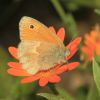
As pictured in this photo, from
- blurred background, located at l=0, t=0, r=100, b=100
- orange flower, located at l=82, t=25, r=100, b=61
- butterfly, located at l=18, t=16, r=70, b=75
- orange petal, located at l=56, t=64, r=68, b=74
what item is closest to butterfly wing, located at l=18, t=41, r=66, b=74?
butterfly, located at l=18, t=16, r=70, b=75

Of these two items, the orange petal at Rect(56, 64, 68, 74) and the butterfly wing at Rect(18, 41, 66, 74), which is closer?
the orange petal at Rect(56, 64, 68, 74)

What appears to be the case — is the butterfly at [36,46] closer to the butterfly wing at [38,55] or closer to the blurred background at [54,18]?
the butterfly wing at [38,55]

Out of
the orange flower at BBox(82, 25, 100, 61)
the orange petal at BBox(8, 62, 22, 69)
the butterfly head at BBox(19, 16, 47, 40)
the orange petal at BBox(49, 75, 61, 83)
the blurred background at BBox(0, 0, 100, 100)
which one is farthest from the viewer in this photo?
the blurred background at BBox(0, 0, 100, 100)

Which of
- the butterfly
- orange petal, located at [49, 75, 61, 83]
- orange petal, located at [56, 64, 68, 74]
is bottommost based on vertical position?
orange petal, located at [49, 75, 61, 83]

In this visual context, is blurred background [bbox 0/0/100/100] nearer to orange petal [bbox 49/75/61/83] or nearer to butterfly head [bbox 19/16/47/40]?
butterfly head [bbox 19/16/47/40]

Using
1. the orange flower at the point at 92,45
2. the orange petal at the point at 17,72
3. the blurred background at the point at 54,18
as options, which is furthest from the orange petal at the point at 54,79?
the blurred background at the point at 54,18

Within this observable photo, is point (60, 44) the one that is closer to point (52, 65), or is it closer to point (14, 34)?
point (52, 65)

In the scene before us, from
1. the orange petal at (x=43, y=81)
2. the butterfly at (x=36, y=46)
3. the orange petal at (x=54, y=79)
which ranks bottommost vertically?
the orange petal at (x=43, y=81)
